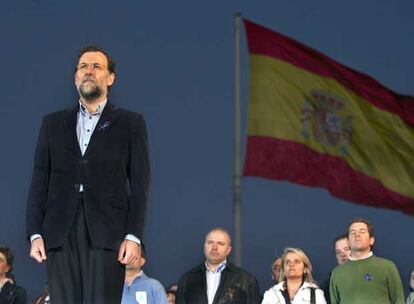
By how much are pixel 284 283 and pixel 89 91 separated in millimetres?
3421

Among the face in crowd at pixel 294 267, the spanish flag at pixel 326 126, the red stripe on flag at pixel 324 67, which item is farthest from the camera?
the red stripe on flag at pixel 324 67

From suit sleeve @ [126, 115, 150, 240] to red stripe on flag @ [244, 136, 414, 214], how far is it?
14.4 ft

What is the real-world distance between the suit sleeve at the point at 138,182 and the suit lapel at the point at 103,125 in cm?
9

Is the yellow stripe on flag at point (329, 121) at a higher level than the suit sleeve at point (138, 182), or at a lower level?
higher

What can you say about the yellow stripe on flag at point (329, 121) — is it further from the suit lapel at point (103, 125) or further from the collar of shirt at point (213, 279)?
the suit lapel at point (103, 125)

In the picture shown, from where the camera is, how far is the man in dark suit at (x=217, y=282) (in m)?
6.95

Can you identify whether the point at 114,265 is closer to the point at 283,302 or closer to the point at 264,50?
the point at 283,302

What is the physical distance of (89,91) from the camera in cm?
385

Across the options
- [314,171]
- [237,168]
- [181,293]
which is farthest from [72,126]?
[314,171]

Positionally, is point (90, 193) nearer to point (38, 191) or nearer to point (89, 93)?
point (38, 191)

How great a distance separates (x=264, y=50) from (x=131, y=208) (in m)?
5.15

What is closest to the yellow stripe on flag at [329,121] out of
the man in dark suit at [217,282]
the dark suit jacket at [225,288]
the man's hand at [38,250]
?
the man in dark suit at [217,282]

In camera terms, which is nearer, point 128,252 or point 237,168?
point 128,252

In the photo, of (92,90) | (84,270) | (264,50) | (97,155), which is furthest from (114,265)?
(264,50)
